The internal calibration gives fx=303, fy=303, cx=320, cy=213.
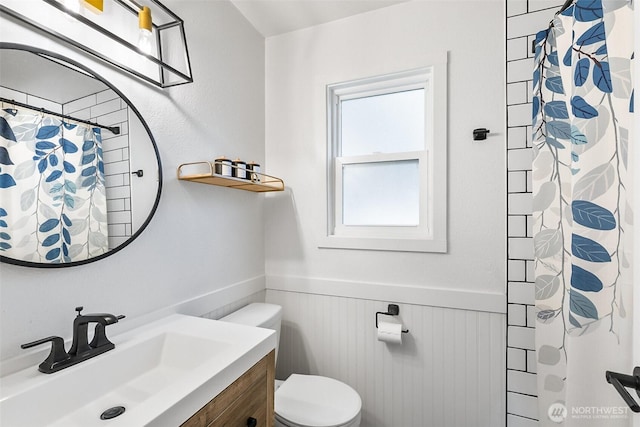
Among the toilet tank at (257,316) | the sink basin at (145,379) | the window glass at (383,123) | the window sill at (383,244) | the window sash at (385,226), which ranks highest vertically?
the window glass at (383,123)

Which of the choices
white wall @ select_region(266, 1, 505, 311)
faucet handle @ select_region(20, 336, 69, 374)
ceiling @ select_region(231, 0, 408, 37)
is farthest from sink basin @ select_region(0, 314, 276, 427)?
ceiling @ select_region(231, 0, 408, 37)

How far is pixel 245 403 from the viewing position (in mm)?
983

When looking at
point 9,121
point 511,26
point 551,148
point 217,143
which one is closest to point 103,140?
point 9,121

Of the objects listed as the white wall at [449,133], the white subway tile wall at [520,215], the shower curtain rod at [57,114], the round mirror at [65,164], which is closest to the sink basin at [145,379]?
the round mirror at [65,164]

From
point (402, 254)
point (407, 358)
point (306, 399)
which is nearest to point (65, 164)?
point (306, 399)

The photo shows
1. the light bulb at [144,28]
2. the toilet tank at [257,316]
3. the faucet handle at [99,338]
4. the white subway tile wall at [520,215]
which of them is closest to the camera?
the faucet handle at [99,338]

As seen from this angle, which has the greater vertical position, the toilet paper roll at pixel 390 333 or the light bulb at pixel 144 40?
the light bulb at pixel 144 40

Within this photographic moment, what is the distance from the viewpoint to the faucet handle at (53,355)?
2.68 ft

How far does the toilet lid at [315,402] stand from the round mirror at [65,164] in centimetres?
102

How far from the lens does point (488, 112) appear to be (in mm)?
1497

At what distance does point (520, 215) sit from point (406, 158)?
63cm

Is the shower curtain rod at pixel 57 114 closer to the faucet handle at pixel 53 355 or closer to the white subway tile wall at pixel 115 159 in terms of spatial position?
the white subway tile wall at pixel 115 159

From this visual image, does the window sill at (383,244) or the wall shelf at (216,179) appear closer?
the wall shelf at (216,179)

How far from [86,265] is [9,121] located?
46 centimetres
